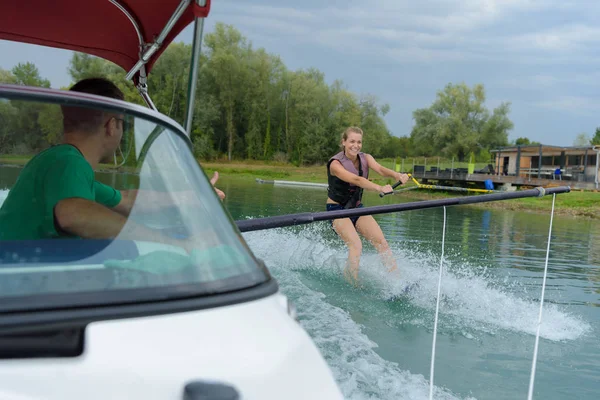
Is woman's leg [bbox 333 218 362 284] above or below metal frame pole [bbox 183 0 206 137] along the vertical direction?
below

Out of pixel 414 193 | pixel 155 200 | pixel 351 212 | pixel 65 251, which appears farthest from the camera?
pixel 414 193

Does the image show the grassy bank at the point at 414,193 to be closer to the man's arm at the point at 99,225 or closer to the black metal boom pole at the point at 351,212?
the man's arm at the point at 99,225

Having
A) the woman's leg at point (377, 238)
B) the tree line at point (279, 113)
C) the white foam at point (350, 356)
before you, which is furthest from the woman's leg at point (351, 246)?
the tree line at point (279, 113)

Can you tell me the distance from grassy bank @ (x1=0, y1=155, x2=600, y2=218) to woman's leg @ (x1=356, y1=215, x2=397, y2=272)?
4.84 meters

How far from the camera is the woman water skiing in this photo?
20.3 feet

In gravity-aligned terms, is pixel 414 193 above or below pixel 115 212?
below

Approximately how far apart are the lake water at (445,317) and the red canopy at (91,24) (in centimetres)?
235

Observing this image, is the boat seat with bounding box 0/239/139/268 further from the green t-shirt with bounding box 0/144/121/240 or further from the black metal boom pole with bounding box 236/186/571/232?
the black metal boom pole with bounding box 236/186/571/232

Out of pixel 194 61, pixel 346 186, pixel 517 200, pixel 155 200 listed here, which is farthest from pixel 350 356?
pixel 517 200

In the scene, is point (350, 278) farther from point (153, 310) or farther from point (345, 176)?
point (153, 310)

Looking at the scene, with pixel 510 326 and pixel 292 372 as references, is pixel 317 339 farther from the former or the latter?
pixel 292 372

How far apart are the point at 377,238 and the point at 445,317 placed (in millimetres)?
1498

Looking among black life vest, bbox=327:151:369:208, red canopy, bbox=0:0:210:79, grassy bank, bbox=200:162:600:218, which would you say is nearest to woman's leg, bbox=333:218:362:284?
→ black life vest, bbox=327:151:369:208

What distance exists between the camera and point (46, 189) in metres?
1.46
